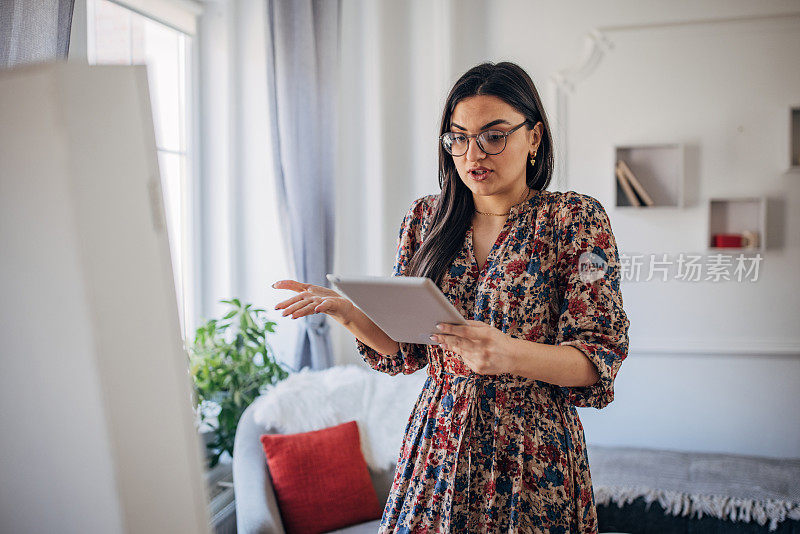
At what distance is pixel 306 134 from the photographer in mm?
2926

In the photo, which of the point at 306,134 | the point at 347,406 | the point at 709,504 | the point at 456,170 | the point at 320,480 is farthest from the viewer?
the point at 306,134

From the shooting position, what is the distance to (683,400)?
3.10 m

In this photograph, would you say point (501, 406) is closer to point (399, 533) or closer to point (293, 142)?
point (399, 533)

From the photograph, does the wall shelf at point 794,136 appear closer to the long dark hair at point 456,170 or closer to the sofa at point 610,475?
the sofa at point 610,475

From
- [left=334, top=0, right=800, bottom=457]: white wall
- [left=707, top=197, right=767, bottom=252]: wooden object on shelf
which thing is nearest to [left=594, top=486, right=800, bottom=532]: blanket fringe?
[left=334, top=0, right=800, bottom=457]: white wall

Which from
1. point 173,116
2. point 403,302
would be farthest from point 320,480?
point 173,116

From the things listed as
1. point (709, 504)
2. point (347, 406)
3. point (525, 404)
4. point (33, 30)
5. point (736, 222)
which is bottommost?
point (709, 504)

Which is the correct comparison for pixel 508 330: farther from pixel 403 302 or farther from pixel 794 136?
pixel 794 136

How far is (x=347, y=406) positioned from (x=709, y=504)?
1.34 metres

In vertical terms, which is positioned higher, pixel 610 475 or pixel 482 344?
pixel 482 344

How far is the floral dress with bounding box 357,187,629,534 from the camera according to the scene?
3.67 feet

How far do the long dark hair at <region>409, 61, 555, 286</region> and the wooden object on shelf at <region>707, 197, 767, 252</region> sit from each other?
→ 6.67 ft

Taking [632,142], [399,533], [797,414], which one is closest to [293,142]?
[632,142]

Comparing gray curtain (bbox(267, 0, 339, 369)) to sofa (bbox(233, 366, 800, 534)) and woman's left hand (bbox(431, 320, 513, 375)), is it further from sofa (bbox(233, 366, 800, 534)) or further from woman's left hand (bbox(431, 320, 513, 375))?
woman's left hand (bbox(431, 320, 513, 375))
